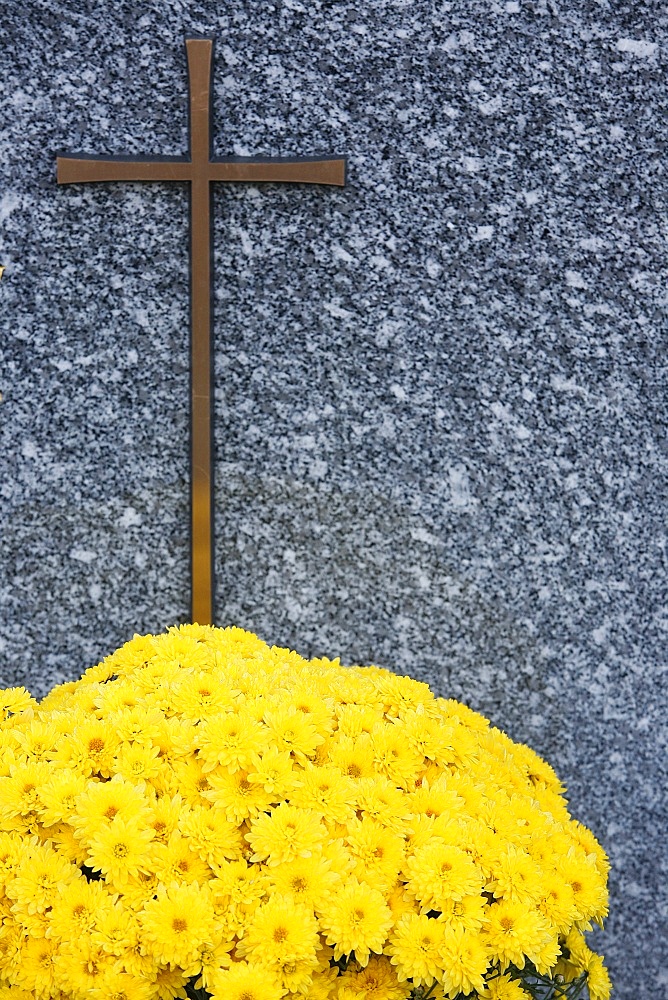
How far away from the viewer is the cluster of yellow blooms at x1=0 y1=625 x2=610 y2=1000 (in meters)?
1.03

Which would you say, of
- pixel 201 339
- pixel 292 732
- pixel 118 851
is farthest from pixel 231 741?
pixel 201 339

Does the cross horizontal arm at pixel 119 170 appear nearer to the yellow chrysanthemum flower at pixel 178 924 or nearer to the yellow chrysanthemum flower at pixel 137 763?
the yellow chrysanthemum flower at pixel 137 763

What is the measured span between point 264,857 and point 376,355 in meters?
1.27

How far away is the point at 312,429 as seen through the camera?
2.07 meters

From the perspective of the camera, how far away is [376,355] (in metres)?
2.06

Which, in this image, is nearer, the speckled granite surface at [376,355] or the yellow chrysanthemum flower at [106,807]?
the yellow chrysanthemum flower at [106,807]

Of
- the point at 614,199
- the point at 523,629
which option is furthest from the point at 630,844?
the point at 614,199

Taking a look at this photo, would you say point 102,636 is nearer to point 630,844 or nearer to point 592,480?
point 592,480

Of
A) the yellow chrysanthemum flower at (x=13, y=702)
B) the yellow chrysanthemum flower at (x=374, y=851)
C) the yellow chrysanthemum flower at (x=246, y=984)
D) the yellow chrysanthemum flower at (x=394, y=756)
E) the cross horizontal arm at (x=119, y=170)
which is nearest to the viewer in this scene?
the yellow chrysanthemum flower at (x=246, y=984)

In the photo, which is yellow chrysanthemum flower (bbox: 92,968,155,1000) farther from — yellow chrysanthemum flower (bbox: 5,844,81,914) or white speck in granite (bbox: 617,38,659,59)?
white speck in granite (bbox: 617,38,659,59)

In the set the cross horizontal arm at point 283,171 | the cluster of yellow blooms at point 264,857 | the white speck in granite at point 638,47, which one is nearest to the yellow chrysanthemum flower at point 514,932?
the cluster of yellow blooms at point 264,857

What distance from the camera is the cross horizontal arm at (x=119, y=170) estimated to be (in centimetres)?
197

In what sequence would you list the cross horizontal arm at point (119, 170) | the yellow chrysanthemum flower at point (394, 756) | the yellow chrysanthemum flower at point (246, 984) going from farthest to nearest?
the cross horizontal arm at point (119, 170) < the yellow chrysanthemum flower at point (394, 756) < the yellow chrysanthemum flower at point (246, 984)

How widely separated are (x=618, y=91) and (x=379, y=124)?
0.57 meters
